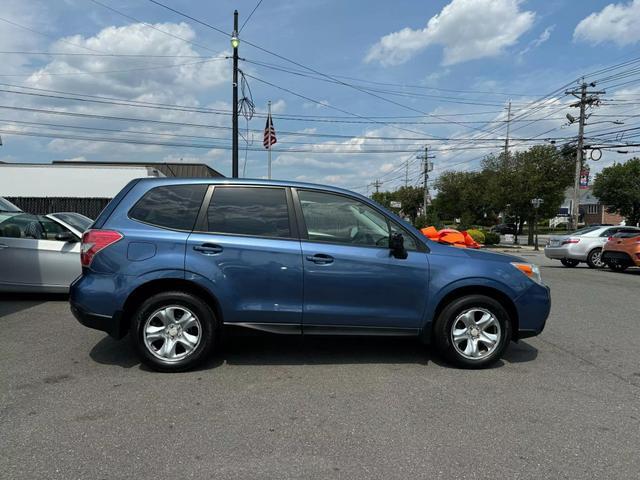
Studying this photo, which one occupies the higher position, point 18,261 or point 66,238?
point 66,238

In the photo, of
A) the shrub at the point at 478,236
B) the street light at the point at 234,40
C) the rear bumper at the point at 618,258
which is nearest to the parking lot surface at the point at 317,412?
the rear bumper at the point at 618,258

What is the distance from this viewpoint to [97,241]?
462cm

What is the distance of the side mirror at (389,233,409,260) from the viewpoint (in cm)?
474

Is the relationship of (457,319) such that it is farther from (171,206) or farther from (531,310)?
(171,206)

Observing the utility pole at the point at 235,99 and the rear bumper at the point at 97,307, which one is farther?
the utility pole at the point at 235,99

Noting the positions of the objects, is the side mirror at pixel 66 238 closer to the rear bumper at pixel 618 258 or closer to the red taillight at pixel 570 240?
the rear bumper at pixel 618 258

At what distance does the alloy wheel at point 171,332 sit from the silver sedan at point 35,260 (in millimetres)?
4097

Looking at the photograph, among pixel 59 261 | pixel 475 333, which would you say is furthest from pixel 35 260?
pixel 475 333

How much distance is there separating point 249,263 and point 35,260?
5.07 meters

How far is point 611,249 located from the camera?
14.5 m

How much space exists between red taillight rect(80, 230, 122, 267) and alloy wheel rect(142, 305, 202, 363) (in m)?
0.76

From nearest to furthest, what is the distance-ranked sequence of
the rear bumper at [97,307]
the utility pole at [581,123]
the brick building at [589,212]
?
1. the rear bumper at [97,307]
2. the utility pole at [581,123]
3. the brick building at [589,212]

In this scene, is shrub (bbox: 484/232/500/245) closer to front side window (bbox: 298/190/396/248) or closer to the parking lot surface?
the parking lot surface

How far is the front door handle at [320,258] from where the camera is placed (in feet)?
15.3
